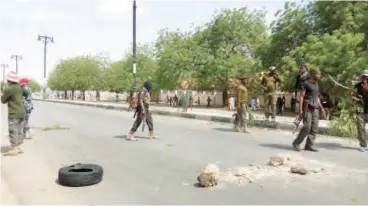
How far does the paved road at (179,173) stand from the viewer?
4.91m

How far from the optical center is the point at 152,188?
17.7ft

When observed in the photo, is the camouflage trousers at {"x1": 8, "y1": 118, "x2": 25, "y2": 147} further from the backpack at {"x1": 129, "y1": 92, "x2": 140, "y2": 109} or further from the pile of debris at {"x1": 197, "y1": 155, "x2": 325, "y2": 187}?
the pile of debris at {"x1": 197, "y1": 155, "x2": 325, "y2": 187}

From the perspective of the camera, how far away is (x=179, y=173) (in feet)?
20.7

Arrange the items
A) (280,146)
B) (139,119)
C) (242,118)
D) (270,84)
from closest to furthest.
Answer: (280,146) < (139,119) < (242,118) < (270,84)

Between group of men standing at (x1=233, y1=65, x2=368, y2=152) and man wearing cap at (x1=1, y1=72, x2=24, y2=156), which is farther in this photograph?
group of men standing at (x1=233, y1=65, x2=368, y2=152)

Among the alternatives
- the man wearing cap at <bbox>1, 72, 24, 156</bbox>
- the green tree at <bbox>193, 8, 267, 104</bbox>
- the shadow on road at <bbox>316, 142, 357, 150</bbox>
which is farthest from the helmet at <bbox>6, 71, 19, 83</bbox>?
the green tree at <bbox>193, 8, 267, 104</bbox>

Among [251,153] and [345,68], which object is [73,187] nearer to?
[251,153]

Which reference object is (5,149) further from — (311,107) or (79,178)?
(311,107)

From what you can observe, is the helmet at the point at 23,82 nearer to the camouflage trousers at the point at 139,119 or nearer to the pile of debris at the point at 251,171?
the camouflage trousers at the point at 139,119

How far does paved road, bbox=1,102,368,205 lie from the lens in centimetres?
491

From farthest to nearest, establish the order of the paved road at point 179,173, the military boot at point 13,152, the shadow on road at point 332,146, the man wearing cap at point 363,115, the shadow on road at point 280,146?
the shadow on road at point 332,146, the shadow on road at point 280,146, the man wearing cap at point 363,115, the military boot at point 13,152, the paved road at point 179,173

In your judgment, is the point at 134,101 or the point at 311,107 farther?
the point at 134,101

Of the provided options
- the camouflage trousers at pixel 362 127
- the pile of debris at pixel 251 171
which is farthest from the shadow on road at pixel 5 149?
the camouflage trousers at pixel 362 127

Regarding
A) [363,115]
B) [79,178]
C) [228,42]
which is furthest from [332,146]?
[228,42]
